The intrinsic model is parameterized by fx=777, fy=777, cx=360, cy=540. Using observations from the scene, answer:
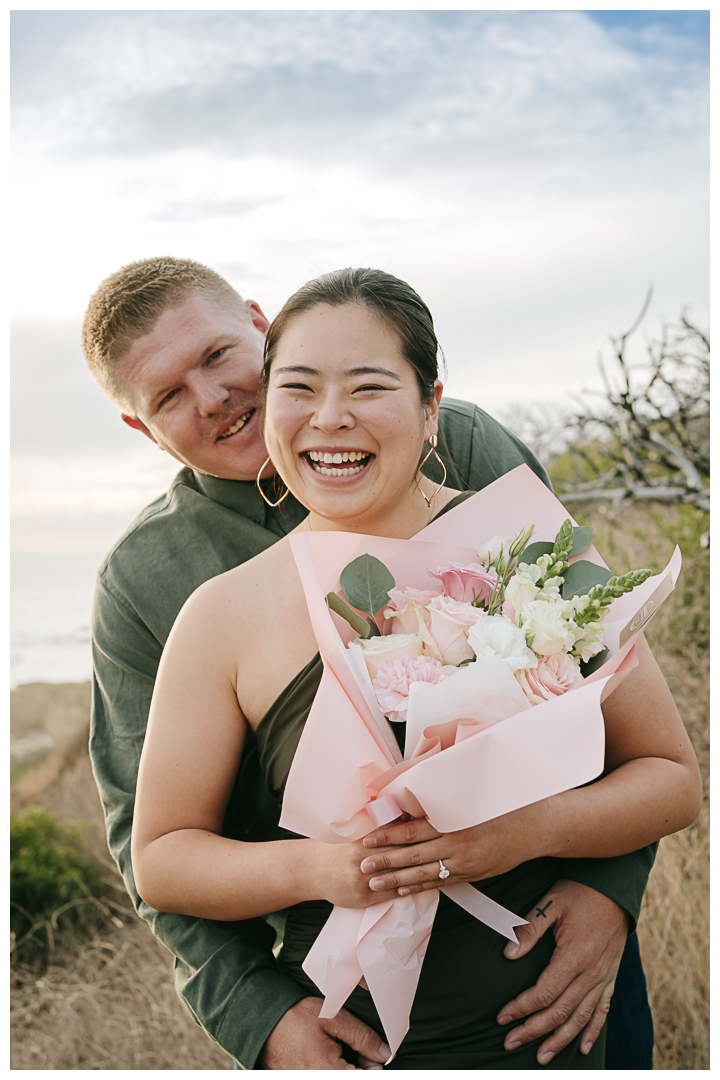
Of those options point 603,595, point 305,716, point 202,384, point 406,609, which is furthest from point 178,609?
point 603,595

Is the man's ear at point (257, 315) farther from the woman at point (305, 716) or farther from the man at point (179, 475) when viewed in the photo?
the woman at point (305, 716)

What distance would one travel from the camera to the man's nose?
2594 mm

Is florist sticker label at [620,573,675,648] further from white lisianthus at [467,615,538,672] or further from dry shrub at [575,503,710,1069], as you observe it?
dry shrub at [575,503,710,1069]

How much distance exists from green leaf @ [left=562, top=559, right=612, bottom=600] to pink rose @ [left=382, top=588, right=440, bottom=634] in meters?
0.28

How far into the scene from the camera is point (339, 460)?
1.87 m

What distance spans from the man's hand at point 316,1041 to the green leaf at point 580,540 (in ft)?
3.89

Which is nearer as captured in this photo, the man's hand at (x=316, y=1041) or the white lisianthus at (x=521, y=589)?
the white lisianthus at (x=521, y=589)

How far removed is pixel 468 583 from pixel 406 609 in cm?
16

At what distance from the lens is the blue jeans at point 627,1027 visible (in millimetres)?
2422

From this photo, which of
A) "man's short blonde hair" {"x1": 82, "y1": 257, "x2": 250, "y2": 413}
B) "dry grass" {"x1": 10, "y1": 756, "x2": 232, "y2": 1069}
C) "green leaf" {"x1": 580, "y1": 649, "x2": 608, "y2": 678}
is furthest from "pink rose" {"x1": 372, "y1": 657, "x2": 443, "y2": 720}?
"dry grass" {"x1": 10, "y1": 756, "x2": 232, "y2": 1069}

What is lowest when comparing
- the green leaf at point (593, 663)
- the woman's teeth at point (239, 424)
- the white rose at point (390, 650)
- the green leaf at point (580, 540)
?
the green leaf at point (593, 663)

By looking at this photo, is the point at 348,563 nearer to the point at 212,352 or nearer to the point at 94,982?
the point at 212,352

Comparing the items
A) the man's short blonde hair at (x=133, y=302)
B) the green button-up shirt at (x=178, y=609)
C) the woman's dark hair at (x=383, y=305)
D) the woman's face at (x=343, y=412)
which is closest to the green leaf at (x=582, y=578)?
the woman's face at (x=343, y=412)
